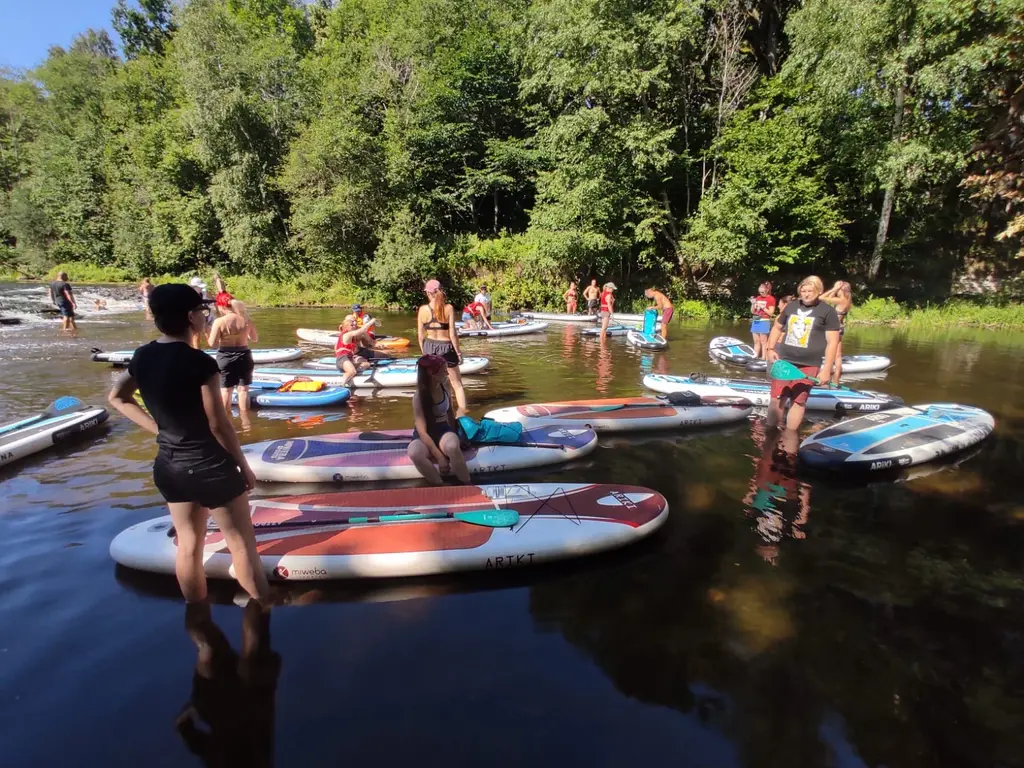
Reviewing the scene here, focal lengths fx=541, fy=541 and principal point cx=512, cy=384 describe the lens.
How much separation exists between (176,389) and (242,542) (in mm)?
1014

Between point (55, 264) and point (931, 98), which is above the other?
point (931, 98)

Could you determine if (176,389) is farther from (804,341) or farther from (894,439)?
(894,439)

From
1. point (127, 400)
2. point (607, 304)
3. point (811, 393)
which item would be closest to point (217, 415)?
point (127, 400)

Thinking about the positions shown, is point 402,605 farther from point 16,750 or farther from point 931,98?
point 931,98

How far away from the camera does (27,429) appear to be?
6.47 metres

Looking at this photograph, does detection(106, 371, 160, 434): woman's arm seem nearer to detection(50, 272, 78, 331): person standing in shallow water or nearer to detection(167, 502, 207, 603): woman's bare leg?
detection(167, 502, 207, 603): woman's bare leg

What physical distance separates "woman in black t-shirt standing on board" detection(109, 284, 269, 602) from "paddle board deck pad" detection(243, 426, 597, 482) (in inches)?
93.2

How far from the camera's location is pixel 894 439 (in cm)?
616

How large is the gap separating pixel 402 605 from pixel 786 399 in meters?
4.98

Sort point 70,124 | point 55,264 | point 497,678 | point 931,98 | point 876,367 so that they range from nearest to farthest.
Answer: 1. point 497,678
2. point 876,367
3. point 931,98
4. point 55,264
5. point 70,124

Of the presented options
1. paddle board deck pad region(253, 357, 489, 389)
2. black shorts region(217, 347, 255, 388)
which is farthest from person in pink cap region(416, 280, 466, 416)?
paddle board deck pad region(253, 357, 489, 389)

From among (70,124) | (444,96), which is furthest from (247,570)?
(70,124)

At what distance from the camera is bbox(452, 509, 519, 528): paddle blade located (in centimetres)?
423

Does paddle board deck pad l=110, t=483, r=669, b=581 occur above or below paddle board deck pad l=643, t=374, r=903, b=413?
above
